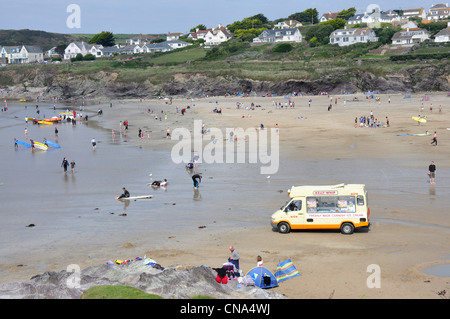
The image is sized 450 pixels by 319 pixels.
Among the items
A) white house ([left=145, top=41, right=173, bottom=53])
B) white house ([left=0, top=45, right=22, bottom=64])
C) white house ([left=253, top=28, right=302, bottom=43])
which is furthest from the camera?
white house ([left=0, top=45, right=22, bottom=64])

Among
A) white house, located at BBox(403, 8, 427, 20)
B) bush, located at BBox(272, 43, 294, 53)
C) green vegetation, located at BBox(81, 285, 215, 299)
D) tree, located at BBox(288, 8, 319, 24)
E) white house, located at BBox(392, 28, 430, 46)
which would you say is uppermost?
white house, located at BBox(403, 8, 427, 20)

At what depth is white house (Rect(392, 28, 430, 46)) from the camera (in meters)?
109

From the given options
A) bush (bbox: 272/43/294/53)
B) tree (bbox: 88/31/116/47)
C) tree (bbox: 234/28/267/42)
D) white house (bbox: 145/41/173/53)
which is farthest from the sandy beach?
tree (bbox: 88/31/116/47)


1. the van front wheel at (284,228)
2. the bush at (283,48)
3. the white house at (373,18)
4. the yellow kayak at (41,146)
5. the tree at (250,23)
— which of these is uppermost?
the tree at (250,23)

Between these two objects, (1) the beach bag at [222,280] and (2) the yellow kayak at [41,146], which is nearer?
(1) the beach bag at [222,280]

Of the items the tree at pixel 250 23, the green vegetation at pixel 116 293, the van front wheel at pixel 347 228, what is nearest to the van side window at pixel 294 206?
the van front wheel at pixel 347 228

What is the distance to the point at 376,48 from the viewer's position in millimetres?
108500

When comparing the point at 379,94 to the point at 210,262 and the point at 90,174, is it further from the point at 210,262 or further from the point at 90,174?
the point at 210,262

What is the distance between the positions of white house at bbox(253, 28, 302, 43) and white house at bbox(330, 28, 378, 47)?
1191 cm

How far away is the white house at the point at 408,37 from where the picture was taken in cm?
10925

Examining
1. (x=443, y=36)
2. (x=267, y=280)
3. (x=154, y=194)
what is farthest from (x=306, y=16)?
(x=267, y=280)

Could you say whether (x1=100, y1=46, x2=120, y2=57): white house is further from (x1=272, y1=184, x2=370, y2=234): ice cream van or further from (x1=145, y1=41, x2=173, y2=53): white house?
(x1=272, y1=184, x2=370, y2=234): ice cream van

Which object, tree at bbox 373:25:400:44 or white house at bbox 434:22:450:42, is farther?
tree at bbox 373:25:400:44

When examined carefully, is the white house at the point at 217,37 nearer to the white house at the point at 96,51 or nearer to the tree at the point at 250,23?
the tree at the point at 250,23
